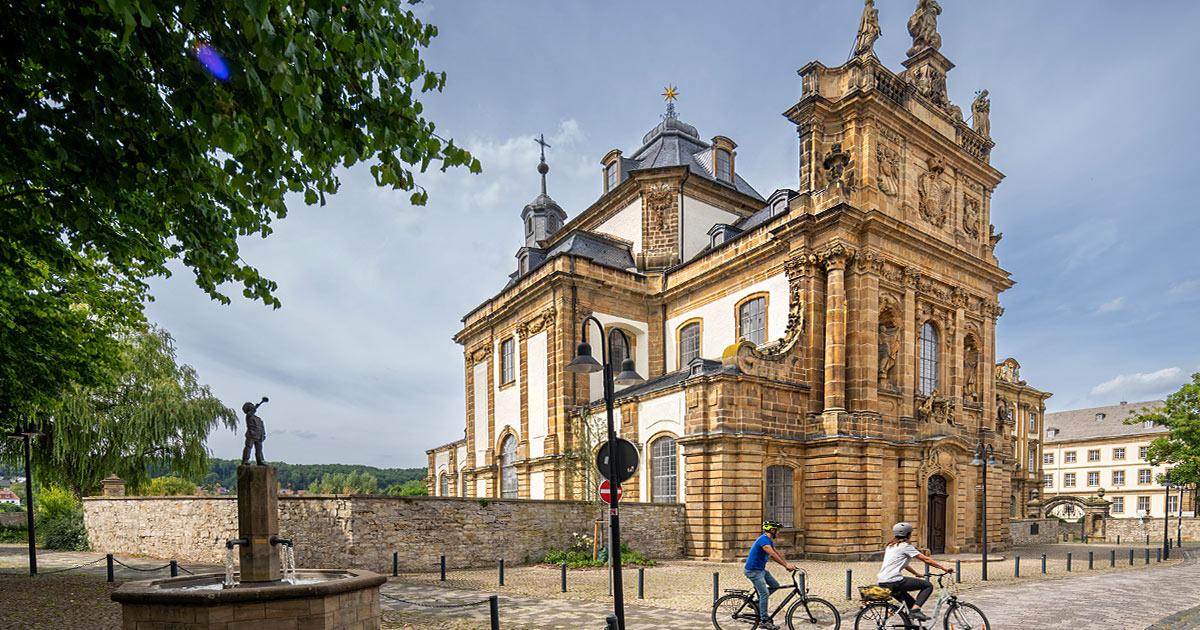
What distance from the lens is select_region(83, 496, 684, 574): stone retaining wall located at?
16375 millimetres

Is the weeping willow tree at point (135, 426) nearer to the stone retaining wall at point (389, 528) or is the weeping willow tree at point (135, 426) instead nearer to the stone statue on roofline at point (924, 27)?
the stone retaining wall at point (389, 528)

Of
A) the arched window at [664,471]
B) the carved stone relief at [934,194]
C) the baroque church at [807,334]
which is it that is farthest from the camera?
the carved stone relief at [934,194]

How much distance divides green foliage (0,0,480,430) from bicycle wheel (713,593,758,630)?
248 inches

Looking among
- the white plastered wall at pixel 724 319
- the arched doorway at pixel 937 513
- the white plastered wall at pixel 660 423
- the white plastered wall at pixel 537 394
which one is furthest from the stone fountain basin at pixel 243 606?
the arched doorway at pixel 937 513

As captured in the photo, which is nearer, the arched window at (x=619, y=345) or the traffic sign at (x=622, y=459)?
the traffic sign at (x=622, y=459)

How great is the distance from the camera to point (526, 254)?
32.5 m

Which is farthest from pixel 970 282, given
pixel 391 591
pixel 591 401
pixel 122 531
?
pixel 122 531

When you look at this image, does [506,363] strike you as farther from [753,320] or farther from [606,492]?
[606,492]

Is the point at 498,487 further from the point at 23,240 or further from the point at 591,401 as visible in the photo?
the point at 23,240

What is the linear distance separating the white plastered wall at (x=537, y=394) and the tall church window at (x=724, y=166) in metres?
11.7

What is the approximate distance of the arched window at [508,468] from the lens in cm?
3091

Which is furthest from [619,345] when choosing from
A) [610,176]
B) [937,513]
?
[937,513]

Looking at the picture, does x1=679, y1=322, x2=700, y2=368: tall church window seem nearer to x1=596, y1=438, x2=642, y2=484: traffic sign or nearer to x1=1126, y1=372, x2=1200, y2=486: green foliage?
x1=1126, y1=372, x2=1200, y2=486: green foliage

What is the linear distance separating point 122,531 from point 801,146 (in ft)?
79.9
